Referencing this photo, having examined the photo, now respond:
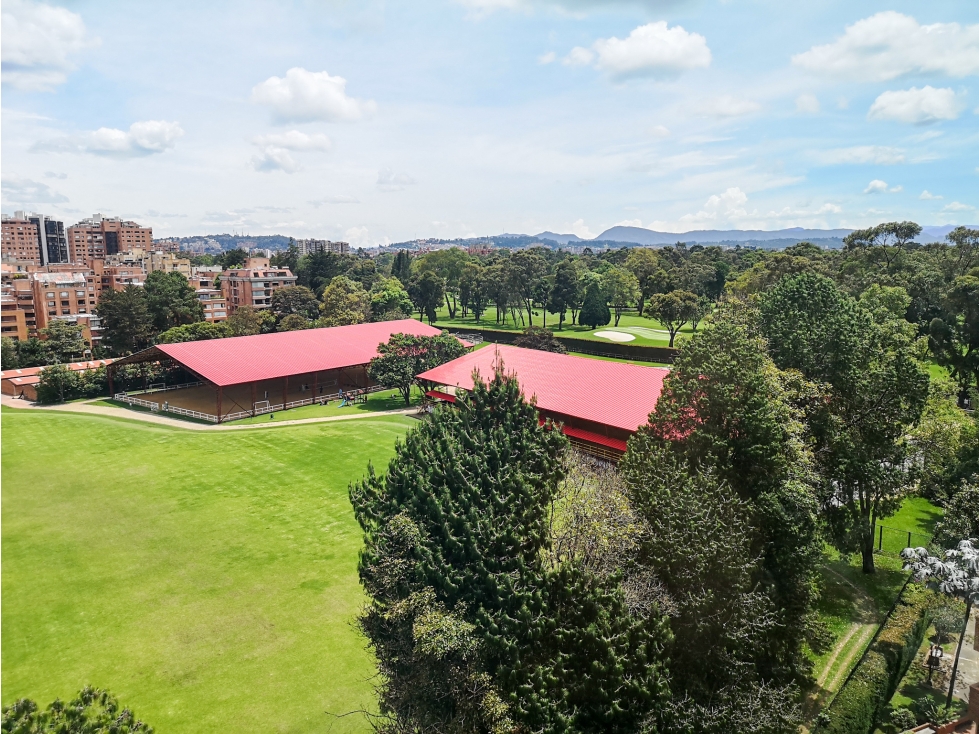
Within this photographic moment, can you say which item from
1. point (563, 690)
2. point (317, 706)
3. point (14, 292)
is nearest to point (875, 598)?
point (563, 690)

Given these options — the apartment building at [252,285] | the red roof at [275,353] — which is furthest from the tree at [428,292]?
the red roof at [275,353]

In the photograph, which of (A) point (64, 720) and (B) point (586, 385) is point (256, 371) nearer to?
(B) point (586, 385)

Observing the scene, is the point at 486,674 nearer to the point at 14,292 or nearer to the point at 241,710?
the point at 241,710

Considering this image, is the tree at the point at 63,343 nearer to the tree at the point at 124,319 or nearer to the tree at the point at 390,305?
the tree at the point at 124,319

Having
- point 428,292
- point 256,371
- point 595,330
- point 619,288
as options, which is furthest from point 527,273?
point 256,371

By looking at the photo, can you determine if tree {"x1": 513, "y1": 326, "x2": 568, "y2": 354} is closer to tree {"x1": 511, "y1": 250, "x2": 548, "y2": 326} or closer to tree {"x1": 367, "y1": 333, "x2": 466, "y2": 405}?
tree {"x1": 367, "y1": 333, "x2": 466, "y2": 405}

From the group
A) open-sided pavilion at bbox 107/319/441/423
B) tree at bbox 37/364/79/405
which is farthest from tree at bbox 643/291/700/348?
tree at bbox 37/364/79/405
